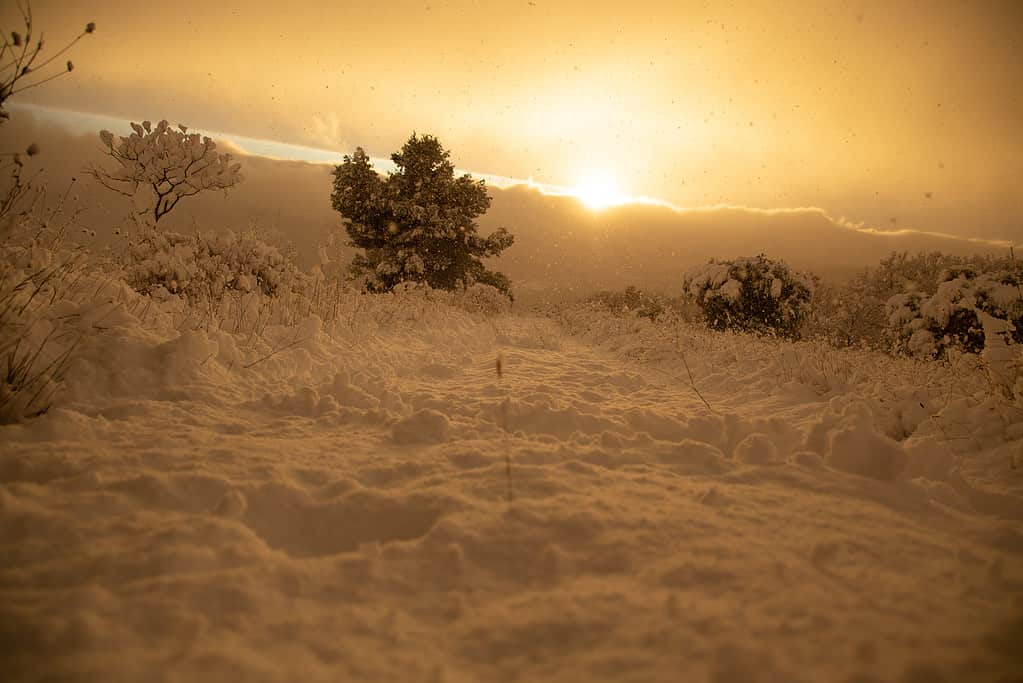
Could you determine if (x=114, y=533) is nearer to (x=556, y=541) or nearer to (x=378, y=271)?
(x=556, y=541)

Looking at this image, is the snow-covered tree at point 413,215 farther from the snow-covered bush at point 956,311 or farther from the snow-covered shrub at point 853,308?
the snow-covered shrub at point 853,308

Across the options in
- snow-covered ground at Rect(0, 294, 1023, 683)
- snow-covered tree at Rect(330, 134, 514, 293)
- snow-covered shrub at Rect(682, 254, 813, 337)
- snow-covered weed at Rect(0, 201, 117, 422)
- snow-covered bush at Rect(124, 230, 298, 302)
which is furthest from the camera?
snow-covered tree at Rect(330, 134, 514, 293)

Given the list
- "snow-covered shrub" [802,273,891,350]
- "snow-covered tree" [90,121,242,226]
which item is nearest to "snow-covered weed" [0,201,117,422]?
"snow-covered tree" [90,121,242,226]

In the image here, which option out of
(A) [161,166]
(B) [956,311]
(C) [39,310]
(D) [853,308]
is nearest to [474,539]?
(C) [39,310]

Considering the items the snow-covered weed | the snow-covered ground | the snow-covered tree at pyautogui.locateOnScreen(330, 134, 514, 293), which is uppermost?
the snow-covered tree at pyautogui.locateOnScreen(330, 134, 514, 293)

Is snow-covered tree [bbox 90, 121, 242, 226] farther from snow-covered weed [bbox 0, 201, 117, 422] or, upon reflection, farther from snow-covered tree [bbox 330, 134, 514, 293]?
snow-covered weed [bbox 0, 201, 117, 422]

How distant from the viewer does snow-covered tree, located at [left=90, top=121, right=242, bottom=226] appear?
13953 millimetres

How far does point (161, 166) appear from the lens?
1402cm

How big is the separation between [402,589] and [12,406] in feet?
7.71

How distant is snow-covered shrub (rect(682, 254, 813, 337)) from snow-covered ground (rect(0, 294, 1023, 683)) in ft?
36.8

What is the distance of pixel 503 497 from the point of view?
192 cm

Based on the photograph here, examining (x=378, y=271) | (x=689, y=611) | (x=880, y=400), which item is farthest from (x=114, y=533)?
(x=378, y=271)

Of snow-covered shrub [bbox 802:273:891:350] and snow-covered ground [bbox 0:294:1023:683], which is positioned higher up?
snow-covered shrub [bbox 802:273:891:350]

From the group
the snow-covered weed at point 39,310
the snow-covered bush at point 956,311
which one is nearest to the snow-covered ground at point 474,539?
the snow-covered weed at point 39,310
